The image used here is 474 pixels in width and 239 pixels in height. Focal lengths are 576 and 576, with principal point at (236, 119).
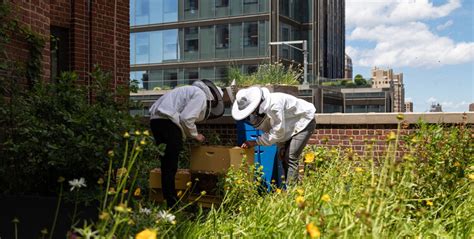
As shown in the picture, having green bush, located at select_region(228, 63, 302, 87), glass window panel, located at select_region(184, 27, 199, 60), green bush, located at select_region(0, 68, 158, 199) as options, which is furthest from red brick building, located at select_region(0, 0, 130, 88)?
glass window panel, located at select_region(184, 27, 199, 60)

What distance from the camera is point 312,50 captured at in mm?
43031

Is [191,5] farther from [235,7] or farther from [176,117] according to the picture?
[176,117]

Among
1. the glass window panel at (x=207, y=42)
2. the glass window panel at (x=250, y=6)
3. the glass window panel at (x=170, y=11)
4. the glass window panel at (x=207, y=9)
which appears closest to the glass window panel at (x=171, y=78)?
the glass window panel at (x=207, y=42)

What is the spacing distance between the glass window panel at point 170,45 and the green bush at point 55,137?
117 feet

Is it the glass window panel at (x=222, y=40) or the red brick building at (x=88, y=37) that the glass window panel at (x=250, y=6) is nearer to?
the glass window panel at (x=222, y=40)

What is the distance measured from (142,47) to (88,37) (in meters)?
33.9

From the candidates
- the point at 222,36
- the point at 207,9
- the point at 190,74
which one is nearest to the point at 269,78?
the point at 222,36

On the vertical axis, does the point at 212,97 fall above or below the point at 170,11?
below

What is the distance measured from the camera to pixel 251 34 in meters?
38.7

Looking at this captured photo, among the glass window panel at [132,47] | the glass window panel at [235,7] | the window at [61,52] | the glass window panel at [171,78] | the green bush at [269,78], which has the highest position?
the glass window panel at [235,7]

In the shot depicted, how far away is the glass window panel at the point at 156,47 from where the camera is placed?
138 ft

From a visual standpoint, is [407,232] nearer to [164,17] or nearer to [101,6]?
[101,6]

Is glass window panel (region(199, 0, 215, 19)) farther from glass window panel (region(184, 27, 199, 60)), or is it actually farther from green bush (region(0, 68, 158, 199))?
A: green bush (region(0, 68, 158, 199))

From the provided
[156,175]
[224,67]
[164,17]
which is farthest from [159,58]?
[156,175]
